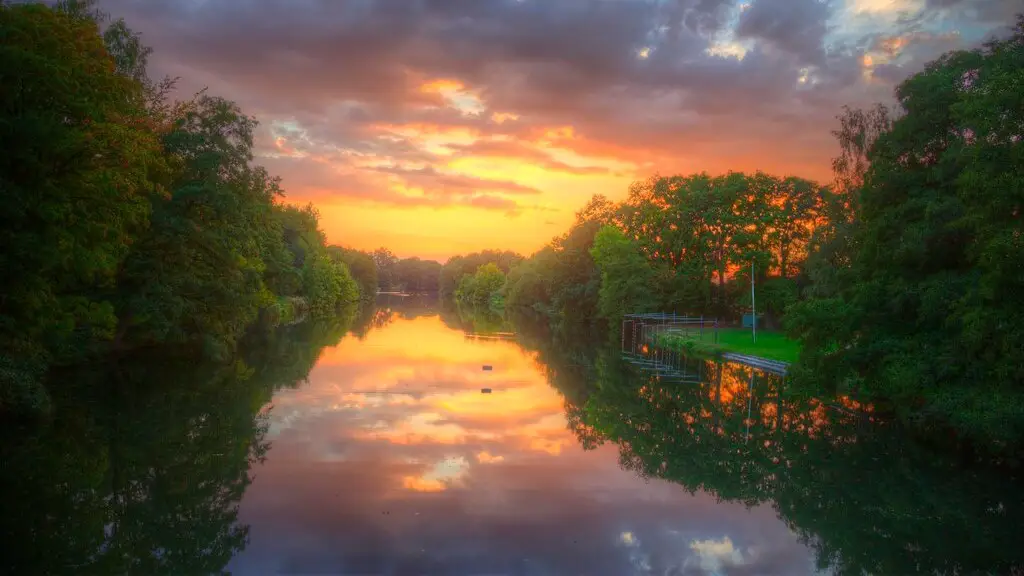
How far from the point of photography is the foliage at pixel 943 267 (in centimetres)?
1494

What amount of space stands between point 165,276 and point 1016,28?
29032mm

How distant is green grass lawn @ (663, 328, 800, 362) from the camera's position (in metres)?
39.0

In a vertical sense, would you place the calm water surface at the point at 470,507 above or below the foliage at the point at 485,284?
below

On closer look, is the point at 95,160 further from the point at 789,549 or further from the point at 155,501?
the point at 789,549

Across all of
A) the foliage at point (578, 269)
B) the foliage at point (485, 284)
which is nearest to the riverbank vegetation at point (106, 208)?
the foliage at point (578, 269)

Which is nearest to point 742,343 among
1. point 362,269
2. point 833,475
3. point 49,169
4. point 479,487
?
point 833,475

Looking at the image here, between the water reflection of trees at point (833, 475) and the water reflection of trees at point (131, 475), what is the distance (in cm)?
880

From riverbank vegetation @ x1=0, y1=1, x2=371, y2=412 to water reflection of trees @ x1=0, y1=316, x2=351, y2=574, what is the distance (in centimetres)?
179

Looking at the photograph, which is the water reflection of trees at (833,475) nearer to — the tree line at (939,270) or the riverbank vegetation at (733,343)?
the tree line at (939,270)

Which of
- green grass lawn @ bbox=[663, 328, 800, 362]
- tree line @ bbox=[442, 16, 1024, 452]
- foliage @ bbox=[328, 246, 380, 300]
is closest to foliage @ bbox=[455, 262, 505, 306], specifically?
foliage @ bbox=[328, 246, 380, 300]

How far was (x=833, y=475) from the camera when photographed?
16.2 m

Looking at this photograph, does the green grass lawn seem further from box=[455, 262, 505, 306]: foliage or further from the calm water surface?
box=[455, 262, 505, 306]: foliage

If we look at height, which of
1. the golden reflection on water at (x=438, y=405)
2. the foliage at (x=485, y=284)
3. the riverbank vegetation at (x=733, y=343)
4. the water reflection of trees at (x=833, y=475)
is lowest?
the water reflection of trees at (x=833, y=475)

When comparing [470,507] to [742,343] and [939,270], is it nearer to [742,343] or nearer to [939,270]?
[939,270]
